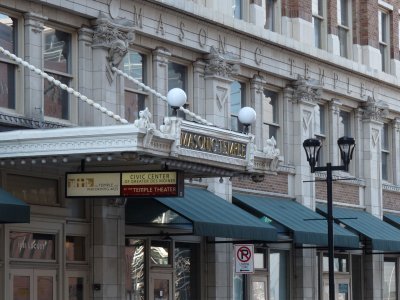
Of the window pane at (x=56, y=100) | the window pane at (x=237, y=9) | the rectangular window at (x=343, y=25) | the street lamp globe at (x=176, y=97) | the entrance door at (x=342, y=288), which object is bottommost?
the entrance door at (x=342, y=288)

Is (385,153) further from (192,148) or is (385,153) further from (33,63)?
(192,148)

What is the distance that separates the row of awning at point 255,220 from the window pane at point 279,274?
1.37 metres

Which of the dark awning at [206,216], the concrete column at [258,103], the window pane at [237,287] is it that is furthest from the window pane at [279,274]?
the dark awning at [206,216]

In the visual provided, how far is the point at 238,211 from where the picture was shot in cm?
2731

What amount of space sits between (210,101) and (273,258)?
5.26 m

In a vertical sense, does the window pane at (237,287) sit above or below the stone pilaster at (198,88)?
below

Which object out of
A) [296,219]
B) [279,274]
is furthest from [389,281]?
[296,219]

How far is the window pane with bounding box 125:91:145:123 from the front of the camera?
26.1 meters

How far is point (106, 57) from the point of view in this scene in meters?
24.9

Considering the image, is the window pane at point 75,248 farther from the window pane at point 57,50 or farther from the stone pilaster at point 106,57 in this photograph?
the window pane at point 57,50

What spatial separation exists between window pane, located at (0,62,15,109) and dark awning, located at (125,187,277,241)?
3.71 m

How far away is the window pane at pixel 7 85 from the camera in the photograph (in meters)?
22.7

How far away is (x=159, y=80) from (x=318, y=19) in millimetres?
9672

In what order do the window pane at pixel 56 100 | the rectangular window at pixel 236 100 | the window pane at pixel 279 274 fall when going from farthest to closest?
the window pane at pixel 279 274 < the rectangular window at pixel 236 100 < the window pane at pixel 56 100
